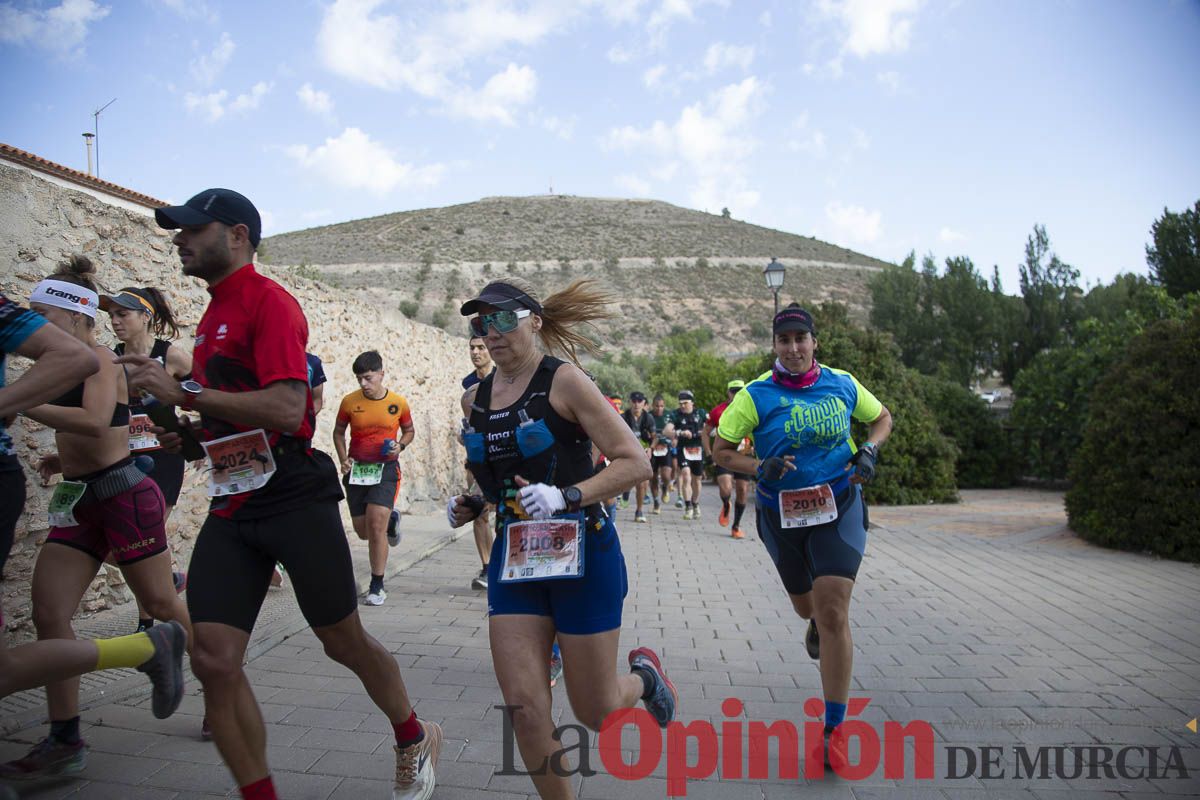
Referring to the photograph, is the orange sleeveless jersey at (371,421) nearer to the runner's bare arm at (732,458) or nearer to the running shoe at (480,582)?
the running shoe at (480,582)

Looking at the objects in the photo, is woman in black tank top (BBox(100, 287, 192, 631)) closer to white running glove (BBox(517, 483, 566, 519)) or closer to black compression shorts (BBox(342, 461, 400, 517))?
black compression shorts (BBox(342, 461, 400, 517))

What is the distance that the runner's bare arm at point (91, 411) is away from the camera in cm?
313

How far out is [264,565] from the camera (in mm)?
2807

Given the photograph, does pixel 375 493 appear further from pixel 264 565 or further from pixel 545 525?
pixel 545 525

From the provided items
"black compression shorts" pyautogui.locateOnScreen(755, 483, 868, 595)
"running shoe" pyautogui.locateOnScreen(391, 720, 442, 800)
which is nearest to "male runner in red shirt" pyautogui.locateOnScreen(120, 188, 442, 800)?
"running shoe" pyautogui.locateOnScreen(391, 720, 442, 800)

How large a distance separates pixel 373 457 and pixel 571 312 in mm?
3498

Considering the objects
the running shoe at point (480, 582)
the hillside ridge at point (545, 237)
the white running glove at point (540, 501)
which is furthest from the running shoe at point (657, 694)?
the hillside ridge at point (545, 237)

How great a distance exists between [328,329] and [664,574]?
4.72 meters

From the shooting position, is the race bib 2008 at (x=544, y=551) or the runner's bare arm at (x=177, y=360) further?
the runner's bare arm at (x=177, y=360)

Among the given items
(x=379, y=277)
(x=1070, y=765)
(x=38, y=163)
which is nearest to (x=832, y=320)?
(x=1070, y=765)

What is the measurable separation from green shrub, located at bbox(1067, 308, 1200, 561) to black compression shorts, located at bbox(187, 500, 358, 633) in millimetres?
8716

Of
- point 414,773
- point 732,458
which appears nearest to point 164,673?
point 414,773

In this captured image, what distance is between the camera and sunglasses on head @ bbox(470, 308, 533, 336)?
287 centimetres

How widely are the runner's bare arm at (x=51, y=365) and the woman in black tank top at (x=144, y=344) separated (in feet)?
3.28
